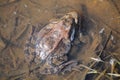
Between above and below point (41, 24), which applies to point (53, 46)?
below

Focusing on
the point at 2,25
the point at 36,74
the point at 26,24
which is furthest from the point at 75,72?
the point at 2,25

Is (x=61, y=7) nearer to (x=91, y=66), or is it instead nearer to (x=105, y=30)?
(x=105, y=30)

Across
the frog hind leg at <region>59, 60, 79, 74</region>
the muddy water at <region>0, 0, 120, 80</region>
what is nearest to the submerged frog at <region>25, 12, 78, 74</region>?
the frog hind leg at <region>59, 60, 79, 74</region>

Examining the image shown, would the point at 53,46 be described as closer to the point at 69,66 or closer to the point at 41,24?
the point at 69,66

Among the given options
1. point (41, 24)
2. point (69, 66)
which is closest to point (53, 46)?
point (69, 66)

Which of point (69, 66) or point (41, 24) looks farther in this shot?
point (41, 24)

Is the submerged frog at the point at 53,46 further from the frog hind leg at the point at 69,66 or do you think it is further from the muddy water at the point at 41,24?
the muddy water at the point at 41,24

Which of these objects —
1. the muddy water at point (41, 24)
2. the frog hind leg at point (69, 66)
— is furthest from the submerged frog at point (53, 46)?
the muddy water at point (41, 24)
